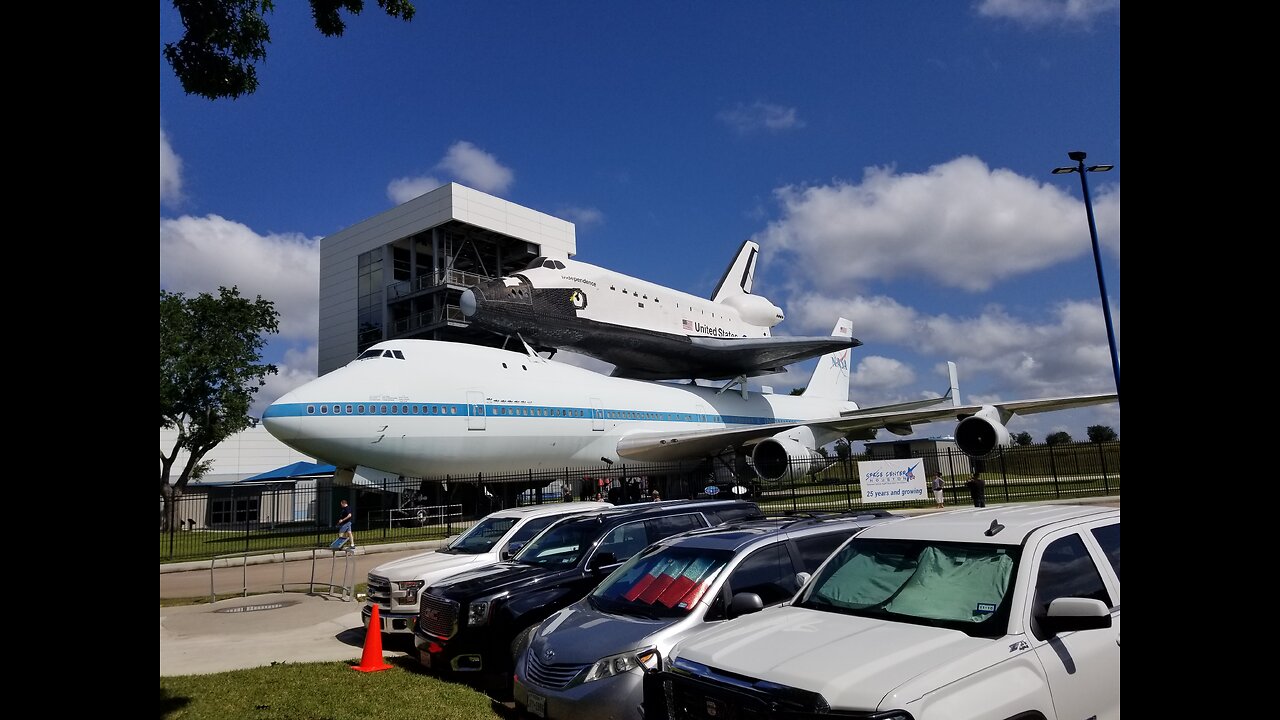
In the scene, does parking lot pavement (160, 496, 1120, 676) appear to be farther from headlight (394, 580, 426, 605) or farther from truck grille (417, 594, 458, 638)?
truck grille (417, 594, 458, 638)

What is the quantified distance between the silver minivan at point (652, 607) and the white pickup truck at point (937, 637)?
53 centimetres

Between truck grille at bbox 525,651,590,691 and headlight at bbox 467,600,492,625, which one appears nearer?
truck grille at bbox 525,651,590,691

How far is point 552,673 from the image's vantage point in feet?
18.3

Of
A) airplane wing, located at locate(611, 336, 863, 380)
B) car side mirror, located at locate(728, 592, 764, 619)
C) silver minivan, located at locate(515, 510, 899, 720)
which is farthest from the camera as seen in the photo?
airplane wing, located at locate(611, 336, 863, 380)

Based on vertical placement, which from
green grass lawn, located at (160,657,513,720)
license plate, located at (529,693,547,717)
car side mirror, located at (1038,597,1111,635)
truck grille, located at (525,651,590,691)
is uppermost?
car side mirror, located at (1038,597,1111,635)

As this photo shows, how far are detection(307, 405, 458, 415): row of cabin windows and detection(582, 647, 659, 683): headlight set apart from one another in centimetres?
1728

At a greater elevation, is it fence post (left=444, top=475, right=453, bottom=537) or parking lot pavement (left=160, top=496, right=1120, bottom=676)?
fence post (left=444, top=475, right=453, bottom=537)

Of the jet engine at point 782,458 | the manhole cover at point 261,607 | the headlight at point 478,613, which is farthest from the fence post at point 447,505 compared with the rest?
the headlight at point 478,613

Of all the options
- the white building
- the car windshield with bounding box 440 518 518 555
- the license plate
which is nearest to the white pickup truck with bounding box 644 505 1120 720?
the license plate

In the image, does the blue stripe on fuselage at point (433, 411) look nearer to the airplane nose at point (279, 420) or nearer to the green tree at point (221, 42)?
the airplane nose at point (279, 420)

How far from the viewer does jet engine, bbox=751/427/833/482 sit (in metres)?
25.9

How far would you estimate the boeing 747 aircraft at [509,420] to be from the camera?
21.0 m
